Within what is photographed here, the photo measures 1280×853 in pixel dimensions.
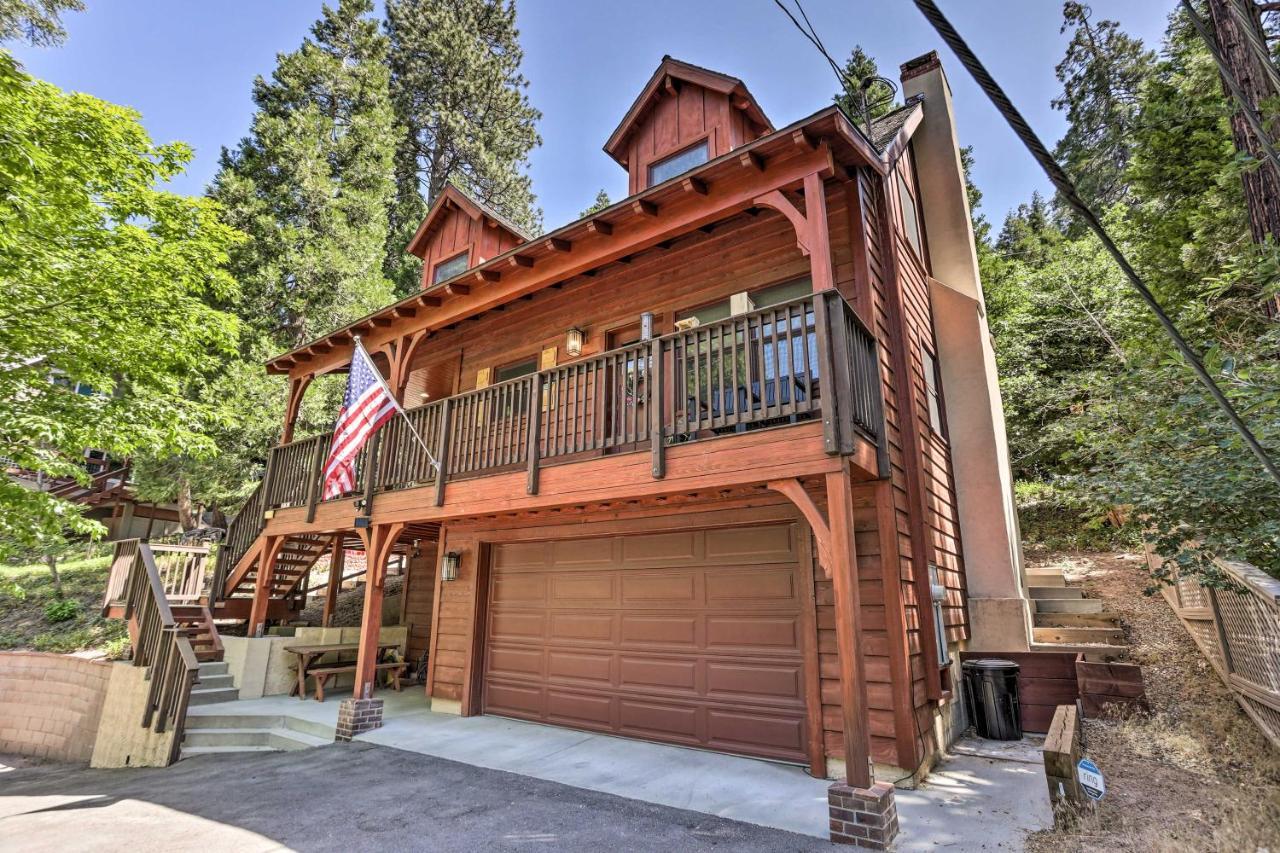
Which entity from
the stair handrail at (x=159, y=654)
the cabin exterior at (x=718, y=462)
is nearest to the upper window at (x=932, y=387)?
the cabin exterior at (x=718, y=462)

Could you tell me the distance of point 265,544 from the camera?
10.3 meters

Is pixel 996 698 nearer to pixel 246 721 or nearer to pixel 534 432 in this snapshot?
pixel 534 432

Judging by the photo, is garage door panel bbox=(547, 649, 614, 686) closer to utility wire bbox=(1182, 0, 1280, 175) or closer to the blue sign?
the blue sign

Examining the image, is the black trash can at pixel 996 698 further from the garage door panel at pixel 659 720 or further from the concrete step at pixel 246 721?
the concrete step at pixel 246 721

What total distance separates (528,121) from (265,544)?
76.6 feet

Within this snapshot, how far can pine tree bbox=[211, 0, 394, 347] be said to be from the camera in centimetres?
1783

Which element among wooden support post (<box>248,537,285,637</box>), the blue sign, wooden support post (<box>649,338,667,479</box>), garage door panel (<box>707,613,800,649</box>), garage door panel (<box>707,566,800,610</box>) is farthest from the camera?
wooden support post (<box>248,537,285,637</box>)

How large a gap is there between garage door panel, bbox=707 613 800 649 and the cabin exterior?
0.03 metres

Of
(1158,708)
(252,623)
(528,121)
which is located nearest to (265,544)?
(252,623)

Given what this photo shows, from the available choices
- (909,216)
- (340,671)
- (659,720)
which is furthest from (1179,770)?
(340,671)

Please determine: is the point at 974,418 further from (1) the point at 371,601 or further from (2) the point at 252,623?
(2) the point at 252,623

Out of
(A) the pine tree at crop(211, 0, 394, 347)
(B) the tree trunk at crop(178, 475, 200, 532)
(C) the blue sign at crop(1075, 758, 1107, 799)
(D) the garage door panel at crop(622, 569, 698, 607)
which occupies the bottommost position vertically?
(C) the blue sign at crop(1075, 758, 1107, 799)

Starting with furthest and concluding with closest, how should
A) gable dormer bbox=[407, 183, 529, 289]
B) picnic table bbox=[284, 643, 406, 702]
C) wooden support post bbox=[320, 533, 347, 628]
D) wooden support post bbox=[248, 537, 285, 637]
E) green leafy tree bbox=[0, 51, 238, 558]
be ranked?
1. gable dormer bbox=[407, 183, 529, 289]
2. wooden support post bbox=[320, 533, 347, 628]
3. wooden support post bbox=[248, 537, 285, 637]
4. picnic table bbox=[284, 643, 406, 702]
5. green leafy tree bbox=[0, 51, 238, 558]

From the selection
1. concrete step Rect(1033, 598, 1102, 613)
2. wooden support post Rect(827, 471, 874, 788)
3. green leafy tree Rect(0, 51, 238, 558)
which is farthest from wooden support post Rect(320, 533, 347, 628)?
concrete step Rect(1033, 598, 1102, 613)
